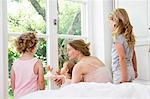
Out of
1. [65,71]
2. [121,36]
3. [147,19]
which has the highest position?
[147,19]

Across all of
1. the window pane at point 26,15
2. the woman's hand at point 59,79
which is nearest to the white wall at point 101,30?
the window pane at point 26,15

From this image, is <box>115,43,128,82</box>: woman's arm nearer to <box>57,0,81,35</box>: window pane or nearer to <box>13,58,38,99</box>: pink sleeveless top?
<box>13,58,38,99</box>: pink sleeveless top

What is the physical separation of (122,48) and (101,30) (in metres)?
0.93

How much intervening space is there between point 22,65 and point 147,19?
138cm

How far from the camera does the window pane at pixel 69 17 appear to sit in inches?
116

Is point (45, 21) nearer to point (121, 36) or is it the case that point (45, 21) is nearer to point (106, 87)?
point (121, 36)

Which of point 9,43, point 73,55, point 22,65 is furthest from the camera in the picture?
point 9,43

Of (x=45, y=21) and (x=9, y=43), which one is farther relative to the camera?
(x=45, y=21)

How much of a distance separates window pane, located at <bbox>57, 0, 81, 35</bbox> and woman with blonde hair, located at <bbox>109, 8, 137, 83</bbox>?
2.38 feet

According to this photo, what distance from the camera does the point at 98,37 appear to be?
10.6ft

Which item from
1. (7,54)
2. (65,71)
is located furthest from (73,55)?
(7,54)

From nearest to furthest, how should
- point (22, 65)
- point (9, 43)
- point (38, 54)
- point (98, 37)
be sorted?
point (22, 65) → point (9, 43) → point (38, 54) → point (98, 37)

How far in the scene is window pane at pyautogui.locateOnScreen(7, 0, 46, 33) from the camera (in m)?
2.51

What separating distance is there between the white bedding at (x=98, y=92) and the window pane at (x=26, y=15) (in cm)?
148
